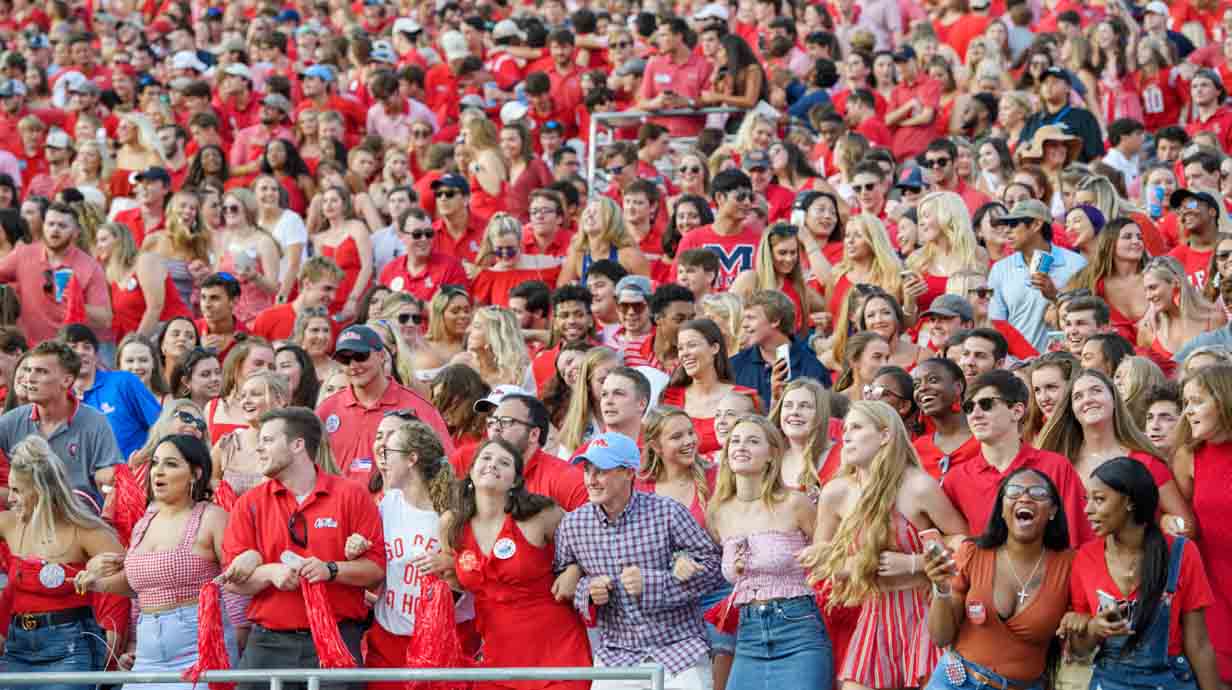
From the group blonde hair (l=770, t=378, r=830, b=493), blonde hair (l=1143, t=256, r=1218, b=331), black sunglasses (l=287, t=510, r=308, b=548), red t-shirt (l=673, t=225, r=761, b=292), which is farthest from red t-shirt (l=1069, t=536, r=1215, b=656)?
red t-shirt (l=673, t=225, r=761, b=292)

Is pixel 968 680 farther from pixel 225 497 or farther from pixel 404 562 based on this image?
pixel 225 497

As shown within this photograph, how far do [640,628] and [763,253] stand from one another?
4110mm

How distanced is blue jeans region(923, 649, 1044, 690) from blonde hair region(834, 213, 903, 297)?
14.0 feet

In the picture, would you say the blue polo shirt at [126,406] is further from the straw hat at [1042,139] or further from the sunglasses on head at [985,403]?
the straw hat at [1042,139]

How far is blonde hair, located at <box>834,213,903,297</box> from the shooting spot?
450 inches

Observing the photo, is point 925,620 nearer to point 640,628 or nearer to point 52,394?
point 640,628

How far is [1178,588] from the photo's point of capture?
23.2ft

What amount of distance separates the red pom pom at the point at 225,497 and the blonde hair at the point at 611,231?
445 centimetres

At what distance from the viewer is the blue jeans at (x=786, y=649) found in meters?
7.60

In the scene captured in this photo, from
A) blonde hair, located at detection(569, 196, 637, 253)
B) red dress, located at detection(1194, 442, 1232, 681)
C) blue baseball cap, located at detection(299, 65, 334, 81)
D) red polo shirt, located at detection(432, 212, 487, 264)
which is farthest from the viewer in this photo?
blue baseball cap, located at detection(299, 65, 334, 81)

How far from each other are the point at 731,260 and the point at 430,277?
2029 mm

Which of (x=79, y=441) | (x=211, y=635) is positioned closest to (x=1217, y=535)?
(x=211, y=635)

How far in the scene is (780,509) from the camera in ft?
25.9

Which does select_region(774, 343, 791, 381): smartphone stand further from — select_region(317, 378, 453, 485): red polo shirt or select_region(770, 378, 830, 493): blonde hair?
select_region(317, 378, 453, 485): red polo shirt
